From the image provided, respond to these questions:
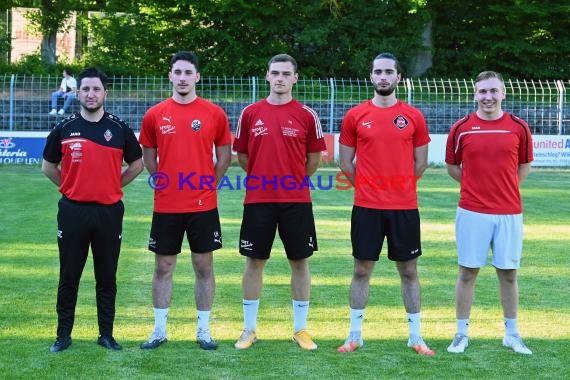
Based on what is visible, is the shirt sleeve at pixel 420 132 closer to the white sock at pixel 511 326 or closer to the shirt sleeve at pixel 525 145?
the shirt sleeve at pixel 525 145

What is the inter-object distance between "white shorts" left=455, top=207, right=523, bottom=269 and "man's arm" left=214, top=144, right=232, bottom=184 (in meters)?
1.74

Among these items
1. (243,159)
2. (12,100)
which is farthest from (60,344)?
(12,100)

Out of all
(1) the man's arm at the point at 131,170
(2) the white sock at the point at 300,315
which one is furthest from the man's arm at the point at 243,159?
(2) the white sock at the point at 300,315

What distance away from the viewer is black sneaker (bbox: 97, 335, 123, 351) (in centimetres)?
667

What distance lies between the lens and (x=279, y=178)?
6.78m

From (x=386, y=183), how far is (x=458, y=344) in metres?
1.25

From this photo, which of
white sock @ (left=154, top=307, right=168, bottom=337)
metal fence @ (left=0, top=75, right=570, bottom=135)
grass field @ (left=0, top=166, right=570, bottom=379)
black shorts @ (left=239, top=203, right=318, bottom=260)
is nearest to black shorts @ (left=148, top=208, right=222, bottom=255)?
black shorts @ (left=239, top=203, right=318, bottom=260)

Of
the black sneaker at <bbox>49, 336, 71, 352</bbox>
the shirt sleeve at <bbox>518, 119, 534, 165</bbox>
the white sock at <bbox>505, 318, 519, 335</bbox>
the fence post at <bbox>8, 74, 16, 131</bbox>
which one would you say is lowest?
Answer: the black sneaker at <bbox>49, 336, 71, 352</bbox>

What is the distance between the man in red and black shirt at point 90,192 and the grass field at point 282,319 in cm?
33

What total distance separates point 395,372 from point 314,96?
69.8 feet

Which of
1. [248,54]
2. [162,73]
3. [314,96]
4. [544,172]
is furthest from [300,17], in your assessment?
[544,172]

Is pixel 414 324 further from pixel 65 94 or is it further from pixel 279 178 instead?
pixel 65 94

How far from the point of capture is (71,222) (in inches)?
259

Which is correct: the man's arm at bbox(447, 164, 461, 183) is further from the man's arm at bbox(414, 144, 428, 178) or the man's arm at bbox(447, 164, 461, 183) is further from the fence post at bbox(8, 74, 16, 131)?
the fence post at bbox(8, 74, 16, 131)
